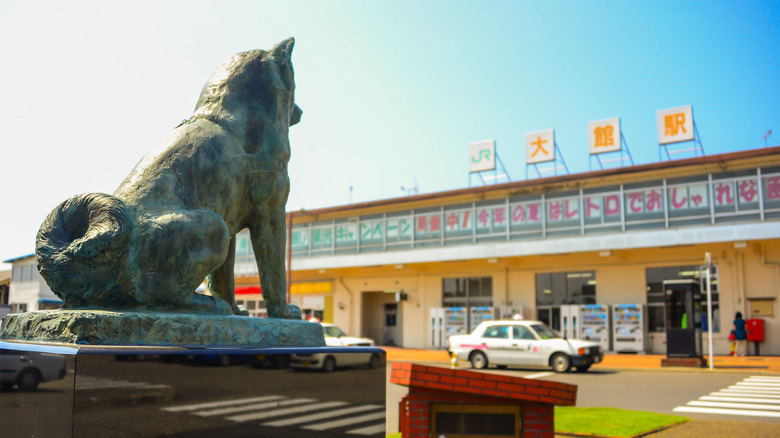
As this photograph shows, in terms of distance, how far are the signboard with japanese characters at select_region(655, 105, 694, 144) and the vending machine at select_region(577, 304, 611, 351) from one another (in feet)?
23.7

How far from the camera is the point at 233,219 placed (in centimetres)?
355

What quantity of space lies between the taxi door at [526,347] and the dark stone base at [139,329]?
17.4m

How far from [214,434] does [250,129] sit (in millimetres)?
1657

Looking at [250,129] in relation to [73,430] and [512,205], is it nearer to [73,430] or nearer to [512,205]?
[73,430]

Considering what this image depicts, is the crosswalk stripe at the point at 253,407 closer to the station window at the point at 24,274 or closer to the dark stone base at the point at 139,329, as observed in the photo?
the dark stone base at the point at 139,329

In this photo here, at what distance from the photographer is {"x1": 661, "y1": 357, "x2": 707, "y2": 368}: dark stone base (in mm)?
20219

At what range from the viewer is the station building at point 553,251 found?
77.5ft

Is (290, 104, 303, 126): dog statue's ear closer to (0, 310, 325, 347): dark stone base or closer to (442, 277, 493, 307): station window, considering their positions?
(0, 310, 325, 347): dark stone base

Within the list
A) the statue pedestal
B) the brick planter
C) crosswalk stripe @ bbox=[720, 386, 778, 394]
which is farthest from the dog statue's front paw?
crosswalk stripe @ bbox=[720, 386, 778, 394]

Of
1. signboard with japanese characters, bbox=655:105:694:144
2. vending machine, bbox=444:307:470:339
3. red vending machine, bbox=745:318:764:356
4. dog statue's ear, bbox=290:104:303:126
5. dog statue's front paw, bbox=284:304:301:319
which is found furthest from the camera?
vending machine, bbox=444:307:470:339

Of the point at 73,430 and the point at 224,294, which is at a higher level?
the point at 224,294

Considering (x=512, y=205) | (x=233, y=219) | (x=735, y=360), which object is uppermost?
(x=512, y=205)

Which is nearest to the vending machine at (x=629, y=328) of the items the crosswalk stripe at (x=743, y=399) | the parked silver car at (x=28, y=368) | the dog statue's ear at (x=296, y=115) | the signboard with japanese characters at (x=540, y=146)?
the signboard with japanese characters at (x=540, y=146)

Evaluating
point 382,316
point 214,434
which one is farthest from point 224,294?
point 382,316
